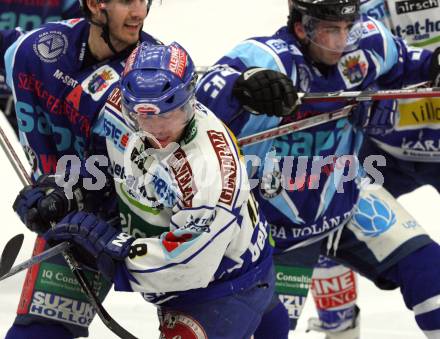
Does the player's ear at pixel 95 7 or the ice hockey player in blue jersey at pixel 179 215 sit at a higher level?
the player's ear at pixel 95 7

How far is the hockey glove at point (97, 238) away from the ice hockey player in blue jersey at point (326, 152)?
0.59m

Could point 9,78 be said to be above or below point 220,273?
above

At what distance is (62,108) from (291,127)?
672mm

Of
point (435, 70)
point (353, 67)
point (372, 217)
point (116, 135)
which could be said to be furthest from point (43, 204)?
point (435, 70)

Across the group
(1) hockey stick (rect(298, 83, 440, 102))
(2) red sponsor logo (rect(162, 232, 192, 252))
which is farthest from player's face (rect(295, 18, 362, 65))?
(2) red sponsor logo (rect(162, 232, 192, 252))

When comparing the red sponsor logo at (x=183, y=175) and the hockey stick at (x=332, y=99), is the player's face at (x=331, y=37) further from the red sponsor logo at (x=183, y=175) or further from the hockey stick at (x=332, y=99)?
the red sponsor logo at (x=183, y=175)

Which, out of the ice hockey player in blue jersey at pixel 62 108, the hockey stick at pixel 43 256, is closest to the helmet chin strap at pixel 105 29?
the ice hockey player in blue jersey at pixel 62 108

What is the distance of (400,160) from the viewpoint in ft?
15.7

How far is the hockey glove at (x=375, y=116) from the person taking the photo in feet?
13.5

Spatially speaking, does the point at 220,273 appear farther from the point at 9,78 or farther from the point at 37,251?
the point at 9,78

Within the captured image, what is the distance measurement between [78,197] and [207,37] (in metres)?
3.71

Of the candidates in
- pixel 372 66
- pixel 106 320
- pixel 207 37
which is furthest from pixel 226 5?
pixel 106 320

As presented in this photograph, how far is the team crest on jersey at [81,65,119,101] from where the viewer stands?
3.73 metres

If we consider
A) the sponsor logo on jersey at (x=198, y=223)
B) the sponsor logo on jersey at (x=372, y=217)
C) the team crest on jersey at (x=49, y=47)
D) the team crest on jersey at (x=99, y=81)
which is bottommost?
the sponsor logo on jersey at (x=372, y=217)
